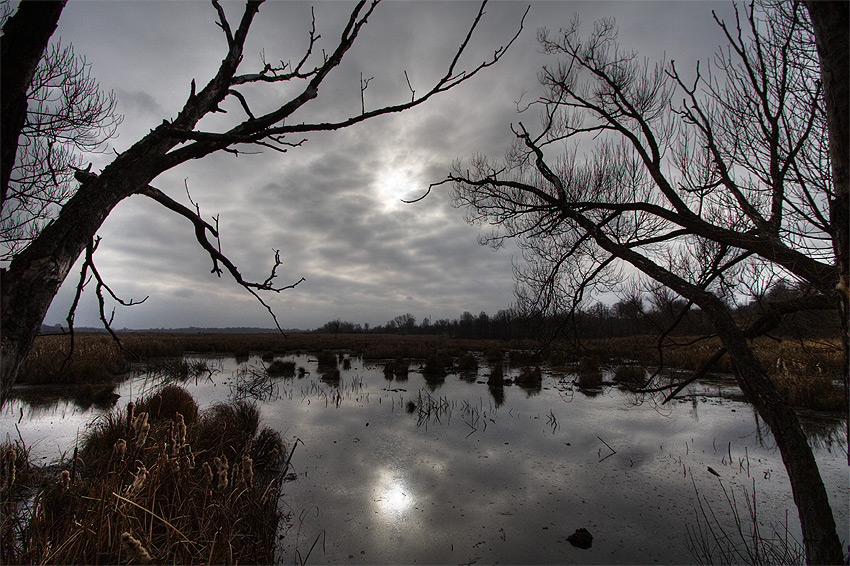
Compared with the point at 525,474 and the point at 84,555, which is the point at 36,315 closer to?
the point at 84,555

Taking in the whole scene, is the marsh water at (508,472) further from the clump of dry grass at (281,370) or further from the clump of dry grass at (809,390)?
the clump of dry grass at (281,370)

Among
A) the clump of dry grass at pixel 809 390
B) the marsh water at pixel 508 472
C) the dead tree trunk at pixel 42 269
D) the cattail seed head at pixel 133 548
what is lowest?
the marsh water at pixel 508 472

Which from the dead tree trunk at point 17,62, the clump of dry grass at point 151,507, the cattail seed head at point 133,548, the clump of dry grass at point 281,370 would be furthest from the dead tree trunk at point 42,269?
the clump of dry grass at point 281,370

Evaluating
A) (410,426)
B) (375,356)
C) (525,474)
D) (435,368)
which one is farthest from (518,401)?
(375,356)

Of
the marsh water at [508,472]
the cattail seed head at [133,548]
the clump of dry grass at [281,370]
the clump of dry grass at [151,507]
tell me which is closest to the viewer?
the cattail seed head at [133,548]

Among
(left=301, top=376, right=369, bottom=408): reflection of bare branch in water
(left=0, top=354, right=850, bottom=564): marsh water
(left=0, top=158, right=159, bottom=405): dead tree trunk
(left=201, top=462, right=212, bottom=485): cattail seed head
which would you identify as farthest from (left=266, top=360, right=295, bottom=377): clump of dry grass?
(left=0, top=158, right=159, bottom=405): dead tree trunk

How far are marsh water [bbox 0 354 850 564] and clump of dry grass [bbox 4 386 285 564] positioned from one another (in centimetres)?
75

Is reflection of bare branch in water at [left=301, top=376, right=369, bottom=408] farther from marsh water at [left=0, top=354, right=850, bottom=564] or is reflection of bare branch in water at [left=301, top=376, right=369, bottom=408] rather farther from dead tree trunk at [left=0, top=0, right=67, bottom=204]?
dead tree trunk at [left=0, top=0, right=67, bottom=204]

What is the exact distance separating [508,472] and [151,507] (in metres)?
4.63

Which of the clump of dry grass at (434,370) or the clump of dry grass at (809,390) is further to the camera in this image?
the clump of dry grass at (434,370)

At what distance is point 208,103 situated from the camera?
2.04 metres

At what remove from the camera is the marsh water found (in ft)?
13.2

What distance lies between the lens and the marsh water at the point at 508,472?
401 cm

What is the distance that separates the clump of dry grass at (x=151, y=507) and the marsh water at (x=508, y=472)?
75 cm
